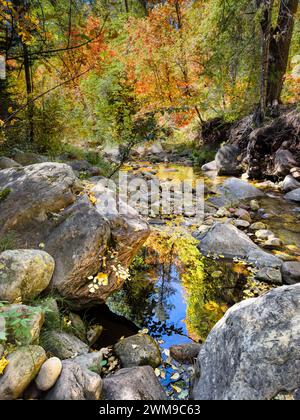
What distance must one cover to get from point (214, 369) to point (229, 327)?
12.6 inches

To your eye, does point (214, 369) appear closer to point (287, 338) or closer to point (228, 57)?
point (287, 338)

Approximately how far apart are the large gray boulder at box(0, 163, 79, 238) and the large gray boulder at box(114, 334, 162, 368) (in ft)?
5.14

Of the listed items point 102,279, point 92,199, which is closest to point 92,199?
point 92,199

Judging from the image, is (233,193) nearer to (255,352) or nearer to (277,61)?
(277,61)

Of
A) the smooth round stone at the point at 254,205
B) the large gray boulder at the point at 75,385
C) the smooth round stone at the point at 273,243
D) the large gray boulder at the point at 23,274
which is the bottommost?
the smooth round stone at the point at 273,243

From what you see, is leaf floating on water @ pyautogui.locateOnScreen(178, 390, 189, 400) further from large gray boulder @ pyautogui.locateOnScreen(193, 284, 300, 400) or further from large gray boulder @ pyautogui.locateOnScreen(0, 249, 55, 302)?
large gray boulder @ pyautogui.locateOnScreen(0, 249, 55, 302)

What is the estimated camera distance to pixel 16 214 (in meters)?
3.25

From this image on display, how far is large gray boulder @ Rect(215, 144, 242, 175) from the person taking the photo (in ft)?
34.4

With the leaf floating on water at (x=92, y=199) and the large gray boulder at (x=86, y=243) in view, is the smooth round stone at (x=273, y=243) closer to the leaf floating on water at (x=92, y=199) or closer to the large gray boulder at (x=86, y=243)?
the large gray boulder at (x=86, y=243)

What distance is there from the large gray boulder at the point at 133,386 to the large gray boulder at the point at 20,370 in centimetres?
56

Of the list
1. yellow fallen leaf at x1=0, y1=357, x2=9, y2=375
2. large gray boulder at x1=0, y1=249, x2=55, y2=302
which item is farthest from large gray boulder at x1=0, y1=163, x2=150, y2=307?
yellow fallen leaf at x1=0, y1=357, x2=9, y2=375

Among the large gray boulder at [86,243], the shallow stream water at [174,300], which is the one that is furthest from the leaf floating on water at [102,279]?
the shallow stream water at [174,300]

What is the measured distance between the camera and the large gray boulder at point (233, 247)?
176 inches
